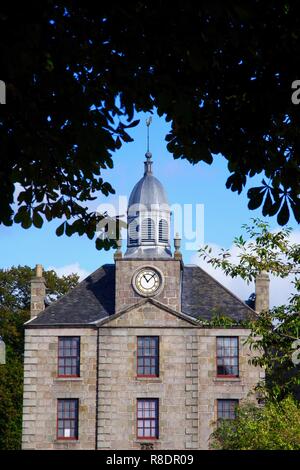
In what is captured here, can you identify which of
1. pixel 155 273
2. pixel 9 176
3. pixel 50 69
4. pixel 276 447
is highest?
pixel 155 273

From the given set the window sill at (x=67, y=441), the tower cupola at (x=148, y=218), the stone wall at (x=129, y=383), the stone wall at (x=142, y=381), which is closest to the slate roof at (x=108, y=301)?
the stone wall at (x=129, y=383)

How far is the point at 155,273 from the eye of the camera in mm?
50125

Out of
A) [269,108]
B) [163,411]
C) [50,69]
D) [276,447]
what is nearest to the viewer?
[50,69]

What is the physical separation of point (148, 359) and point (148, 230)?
7.57m

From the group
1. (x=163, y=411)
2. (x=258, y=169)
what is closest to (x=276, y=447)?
(x=258, y=169)

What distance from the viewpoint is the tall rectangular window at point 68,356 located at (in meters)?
48.7

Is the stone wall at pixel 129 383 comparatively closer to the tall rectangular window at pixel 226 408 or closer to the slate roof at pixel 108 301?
the tall rectangular window at pixel 226 408

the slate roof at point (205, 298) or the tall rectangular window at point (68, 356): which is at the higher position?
the slate roof at point (205, 298)

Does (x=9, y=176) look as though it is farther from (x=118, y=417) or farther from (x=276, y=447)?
(x=118, y=417)

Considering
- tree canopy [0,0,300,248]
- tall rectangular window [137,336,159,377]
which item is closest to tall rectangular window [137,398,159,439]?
tall rectangular window [137,336,159,377]

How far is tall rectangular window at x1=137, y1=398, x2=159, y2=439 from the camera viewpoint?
156 ft

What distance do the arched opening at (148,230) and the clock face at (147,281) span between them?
314cm

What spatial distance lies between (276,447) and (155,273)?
23.7m

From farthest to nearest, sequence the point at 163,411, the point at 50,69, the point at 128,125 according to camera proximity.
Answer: the point at 163,411
the point at 128,125
the point at 50,69
